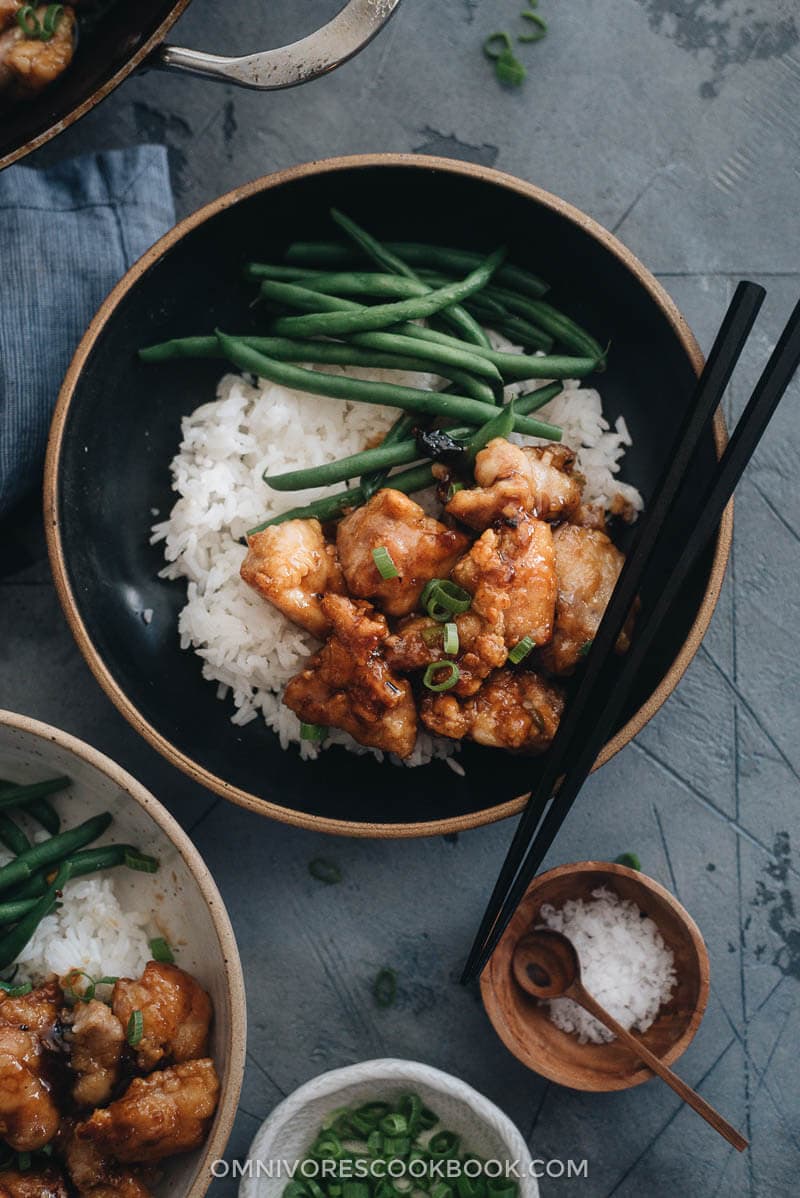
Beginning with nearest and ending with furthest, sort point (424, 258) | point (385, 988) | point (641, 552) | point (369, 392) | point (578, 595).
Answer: point (641, 552) < point (578, 595) < point (369, 392) < point (424, 258) < point (385, 988)

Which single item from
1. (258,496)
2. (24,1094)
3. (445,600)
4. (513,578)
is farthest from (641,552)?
(24,1094)

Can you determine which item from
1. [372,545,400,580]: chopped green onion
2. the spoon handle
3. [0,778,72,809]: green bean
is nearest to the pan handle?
[372,545,400,580]: chopped green onion

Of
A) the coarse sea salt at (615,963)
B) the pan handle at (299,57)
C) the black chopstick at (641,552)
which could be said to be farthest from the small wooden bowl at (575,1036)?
the pan handle at (299,57)

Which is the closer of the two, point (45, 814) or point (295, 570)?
point (295, 570)

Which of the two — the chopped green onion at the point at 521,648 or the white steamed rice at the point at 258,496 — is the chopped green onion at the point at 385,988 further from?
the chopped green onion at the point at 521,648

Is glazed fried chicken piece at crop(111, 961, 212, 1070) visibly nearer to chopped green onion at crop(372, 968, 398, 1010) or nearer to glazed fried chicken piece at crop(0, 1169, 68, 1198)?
glazed fried chicken piece at crop(0, 1169, 68, 1198)

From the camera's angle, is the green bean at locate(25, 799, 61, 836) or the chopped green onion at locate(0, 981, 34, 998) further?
the green bean at locate(25, 799, 61, 836)

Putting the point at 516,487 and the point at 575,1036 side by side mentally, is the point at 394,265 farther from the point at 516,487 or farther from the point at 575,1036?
the point at 575,1036

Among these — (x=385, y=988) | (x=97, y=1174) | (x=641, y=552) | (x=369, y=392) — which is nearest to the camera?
(x=641, y=552)
